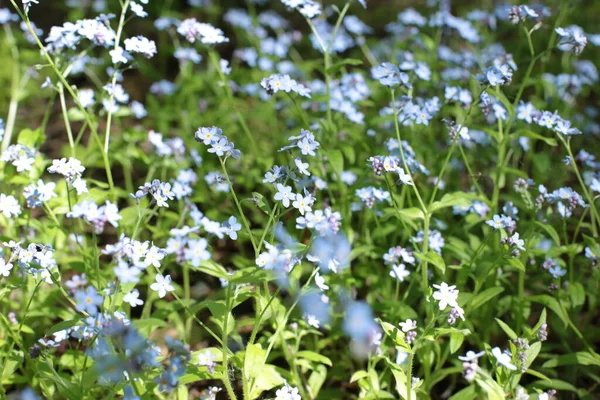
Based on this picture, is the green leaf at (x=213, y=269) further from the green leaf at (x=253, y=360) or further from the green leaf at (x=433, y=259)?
the green leaf at (x=433, y=259)

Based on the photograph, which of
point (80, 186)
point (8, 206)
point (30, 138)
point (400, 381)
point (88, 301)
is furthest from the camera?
point (30, 138)

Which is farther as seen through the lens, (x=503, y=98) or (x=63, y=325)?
(x=503, y=98)

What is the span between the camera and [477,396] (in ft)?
10.3

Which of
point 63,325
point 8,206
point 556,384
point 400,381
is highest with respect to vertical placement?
point 8,206

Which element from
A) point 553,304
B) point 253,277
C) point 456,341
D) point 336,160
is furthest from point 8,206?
point 553,304

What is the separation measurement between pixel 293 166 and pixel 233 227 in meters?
0.44

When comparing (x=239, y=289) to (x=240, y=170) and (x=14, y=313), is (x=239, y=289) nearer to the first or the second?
(x=14, y=313)

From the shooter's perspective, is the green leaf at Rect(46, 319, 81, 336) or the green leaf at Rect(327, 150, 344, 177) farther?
the green leaf at Rect(327, 150, 344, 177)

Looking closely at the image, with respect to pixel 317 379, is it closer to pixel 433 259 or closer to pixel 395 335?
pixel 395 335

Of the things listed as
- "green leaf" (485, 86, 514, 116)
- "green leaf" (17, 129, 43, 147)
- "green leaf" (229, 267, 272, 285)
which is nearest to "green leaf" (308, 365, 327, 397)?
"green leaf" (229, 267, 272, 285)

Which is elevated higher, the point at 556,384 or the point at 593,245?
the point at 593,245

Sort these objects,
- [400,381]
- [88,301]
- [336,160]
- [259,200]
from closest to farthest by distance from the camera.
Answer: [88,301], [259,200], [400,381], [336,160]

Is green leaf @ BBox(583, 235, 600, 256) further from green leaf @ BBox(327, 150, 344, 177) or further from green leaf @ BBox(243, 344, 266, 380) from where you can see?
green leaf @ BBox(243, 344, 266, 380)

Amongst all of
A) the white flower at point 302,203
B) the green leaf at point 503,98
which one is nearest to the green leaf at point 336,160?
the white flower at point 302,203
